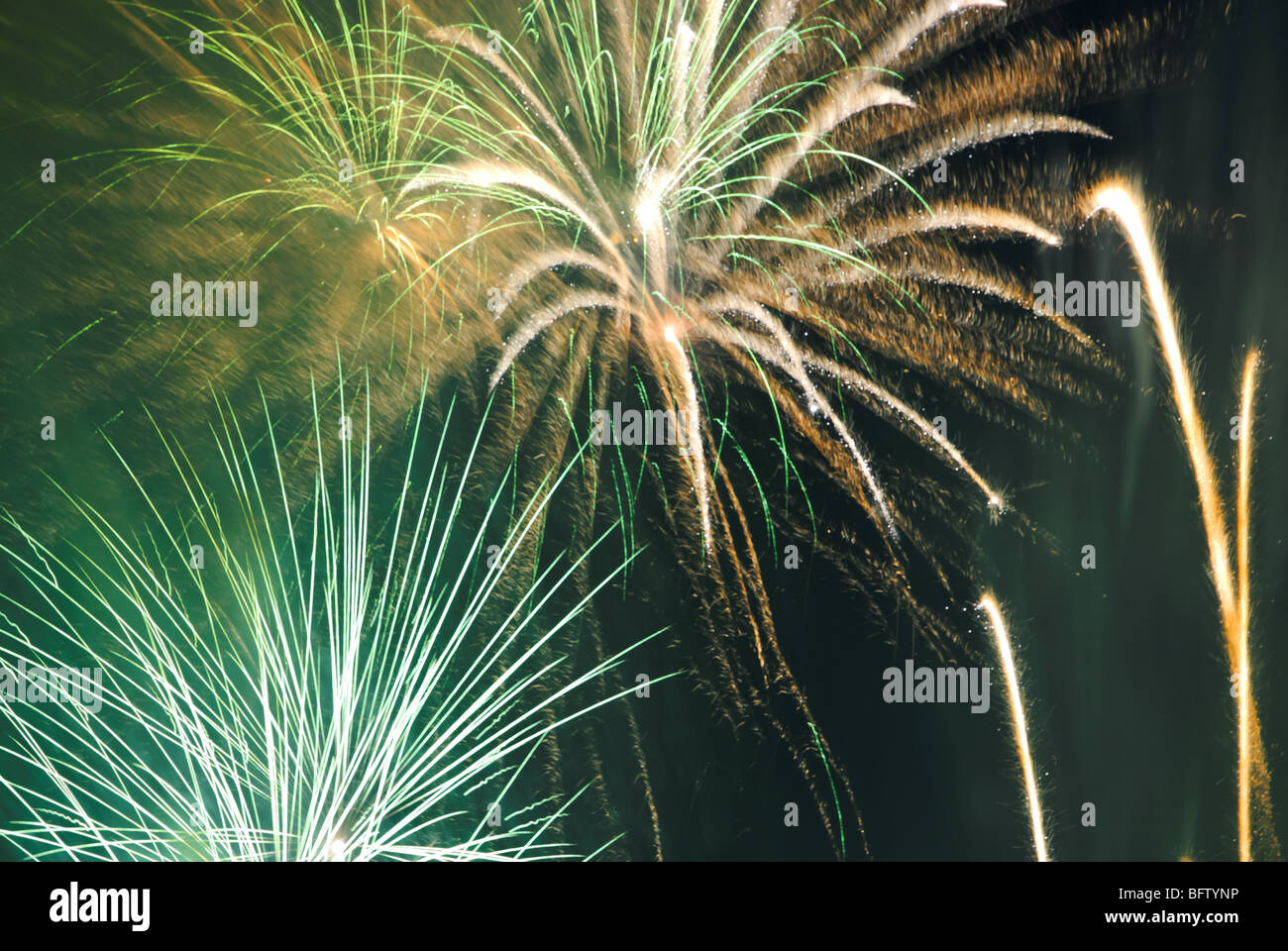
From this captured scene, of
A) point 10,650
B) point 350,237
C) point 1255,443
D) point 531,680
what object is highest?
point 350,237

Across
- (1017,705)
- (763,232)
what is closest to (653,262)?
(763,232)

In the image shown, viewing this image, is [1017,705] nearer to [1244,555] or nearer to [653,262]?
[1244,555]

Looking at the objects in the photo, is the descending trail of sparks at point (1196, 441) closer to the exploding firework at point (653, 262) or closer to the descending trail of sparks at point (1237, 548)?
the descending trail of sparks at point (1237, 548)

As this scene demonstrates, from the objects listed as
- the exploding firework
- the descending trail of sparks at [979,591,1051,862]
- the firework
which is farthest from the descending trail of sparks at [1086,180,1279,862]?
the firework

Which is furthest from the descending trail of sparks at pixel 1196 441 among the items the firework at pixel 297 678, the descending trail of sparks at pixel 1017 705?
the firework at pixel 297 678

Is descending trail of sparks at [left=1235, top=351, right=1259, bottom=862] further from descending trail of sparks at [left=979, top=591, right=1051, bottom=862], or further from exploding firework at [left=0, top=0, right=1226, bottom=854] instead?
descending trail of sparks at [left=979, top=591, right=1051, bottom=862]

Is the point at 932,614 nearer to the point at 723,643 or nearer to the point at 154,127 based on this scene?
the point at 723,643
